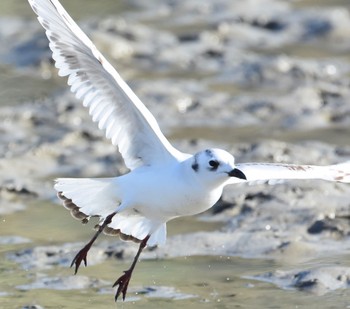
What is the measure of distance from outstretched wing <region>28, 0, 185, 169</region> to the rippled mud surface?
3.11ft

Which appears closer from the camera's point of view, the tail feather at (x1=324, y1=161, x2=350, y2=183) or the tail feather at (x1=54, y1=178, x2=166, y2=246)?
the tail feather at (x1=54, y1=178, x2=166, y2=246)

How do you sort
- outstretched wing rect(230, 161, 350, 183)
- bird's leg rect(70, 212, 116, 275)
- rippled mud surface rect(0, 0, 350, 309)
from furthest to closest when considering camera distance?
rippled mud surface rect(0, 0, 350, 309) → outstretched wing rect(230, 161, 350, 183) → bird's leg rect(70, 212, 116, 275)

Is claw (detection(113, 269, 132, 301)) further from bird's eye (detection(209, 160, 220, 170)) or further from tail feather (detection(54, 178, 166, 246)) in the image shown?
bird's eye (detection(209, 160, 220, 170))

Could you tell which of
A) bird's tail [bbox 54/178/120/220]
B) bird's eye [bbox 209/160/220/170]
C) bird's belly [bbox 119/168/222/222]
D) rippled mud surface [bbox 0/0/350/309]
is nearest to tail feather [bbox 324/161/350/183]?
rippled mud surface [bbox 0/0/350/309]

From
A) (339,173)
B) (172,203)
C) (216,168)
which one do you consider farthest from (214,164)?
(339,173)

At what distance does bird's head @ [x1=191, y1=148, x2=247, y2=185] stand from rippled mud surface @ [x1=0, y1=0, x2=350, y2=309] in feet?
3.07

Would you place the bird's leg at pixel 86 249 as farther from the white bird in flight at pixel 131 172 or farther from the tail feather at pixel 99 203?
the tail feather at pixel 99 203

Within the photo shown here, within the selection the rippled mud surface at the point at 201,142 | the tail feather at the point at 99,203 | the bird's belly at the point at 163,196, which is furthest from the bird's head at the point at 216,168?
the rippled mud surface at the point at 201,142

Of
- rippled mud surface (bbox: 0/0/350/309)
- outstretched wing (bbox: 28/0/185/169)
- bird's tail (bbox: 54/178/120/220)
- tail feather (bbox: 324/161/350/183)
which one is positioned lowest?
rippled mud surface (bbox: 0/0/350/309)

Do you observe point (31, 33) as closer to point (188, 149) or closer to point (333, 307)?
point (188, 149)

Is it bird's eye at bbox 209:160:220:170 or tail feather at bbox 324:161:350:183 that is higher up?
bird's eye at bbox 209:160:220:170

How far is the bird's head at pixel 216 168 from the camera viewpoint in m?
7.19

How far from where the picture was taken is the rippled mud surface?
816 cm

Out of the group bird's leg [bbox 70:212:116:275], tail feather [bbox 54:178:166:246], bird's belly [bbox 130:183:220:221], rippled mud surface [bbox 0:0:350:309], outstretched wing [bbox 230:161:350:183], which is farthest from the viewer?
rippled mud surface [bbox 0:0:350:309]
